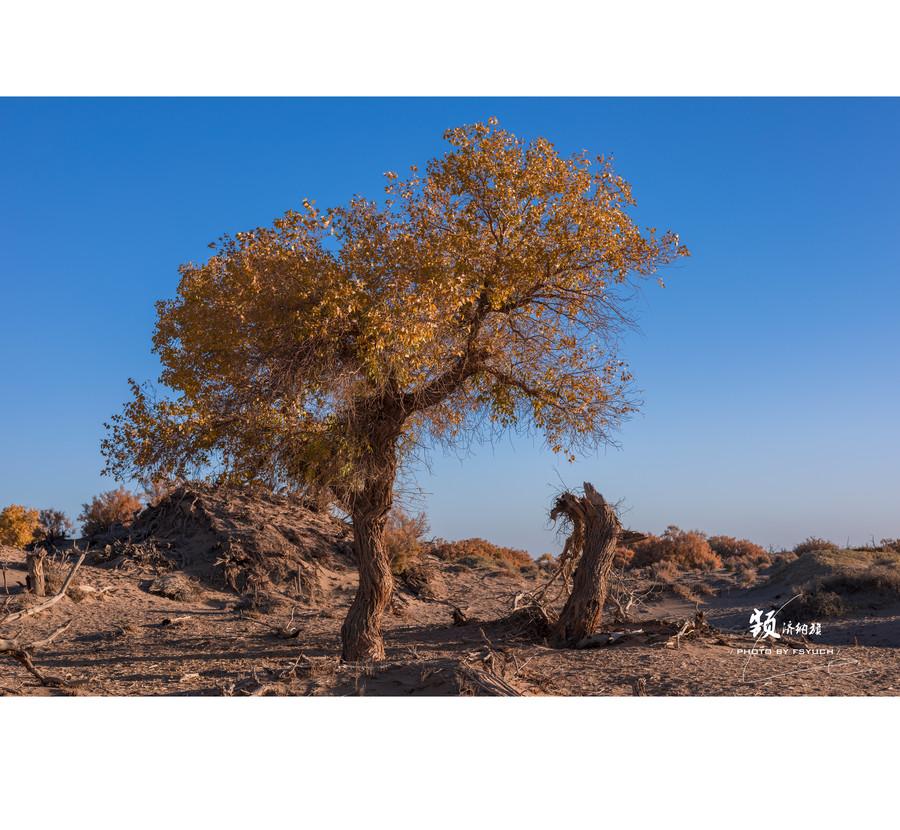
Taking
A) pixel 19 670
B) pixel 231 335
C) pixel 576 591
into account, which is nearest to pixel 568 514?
pixel 576 591

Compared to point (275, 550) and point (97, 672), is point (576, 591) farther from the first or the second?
point (275, 550)

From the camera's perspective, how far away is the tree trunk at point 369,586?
44.9 feet

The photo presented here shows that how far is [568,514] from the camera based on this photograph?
1555cm

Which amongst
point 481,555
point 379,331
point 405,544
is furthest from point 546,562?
point 379,331

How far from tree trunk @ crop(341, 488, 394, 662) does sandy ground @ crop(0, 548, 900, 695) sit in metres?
0.54

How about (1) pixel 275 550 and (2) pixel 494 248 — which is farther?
(1) pixel 275 550

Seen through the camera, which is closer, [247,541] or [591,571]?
[591,571]

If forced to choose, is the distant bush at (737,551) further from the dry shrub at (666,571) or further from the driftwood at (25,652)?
the driftwood at (25,652)

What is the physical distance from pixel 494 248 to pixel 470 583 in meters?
15.3

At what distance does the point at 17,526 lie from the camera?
29578 millimetres

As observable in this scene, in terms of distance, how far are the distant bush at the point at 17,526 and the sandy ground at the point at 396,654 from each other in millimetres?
8210

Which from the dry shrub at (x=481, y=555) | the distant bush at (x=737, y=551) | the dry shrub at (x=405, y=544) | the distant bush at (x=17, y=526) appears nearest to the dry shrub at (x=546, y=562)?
the dry shrub at (x=481, y=555)

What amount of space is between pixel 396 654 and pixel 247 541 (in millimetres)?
9316

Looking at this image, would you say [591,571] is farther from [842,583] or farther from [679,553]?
[679,553]
